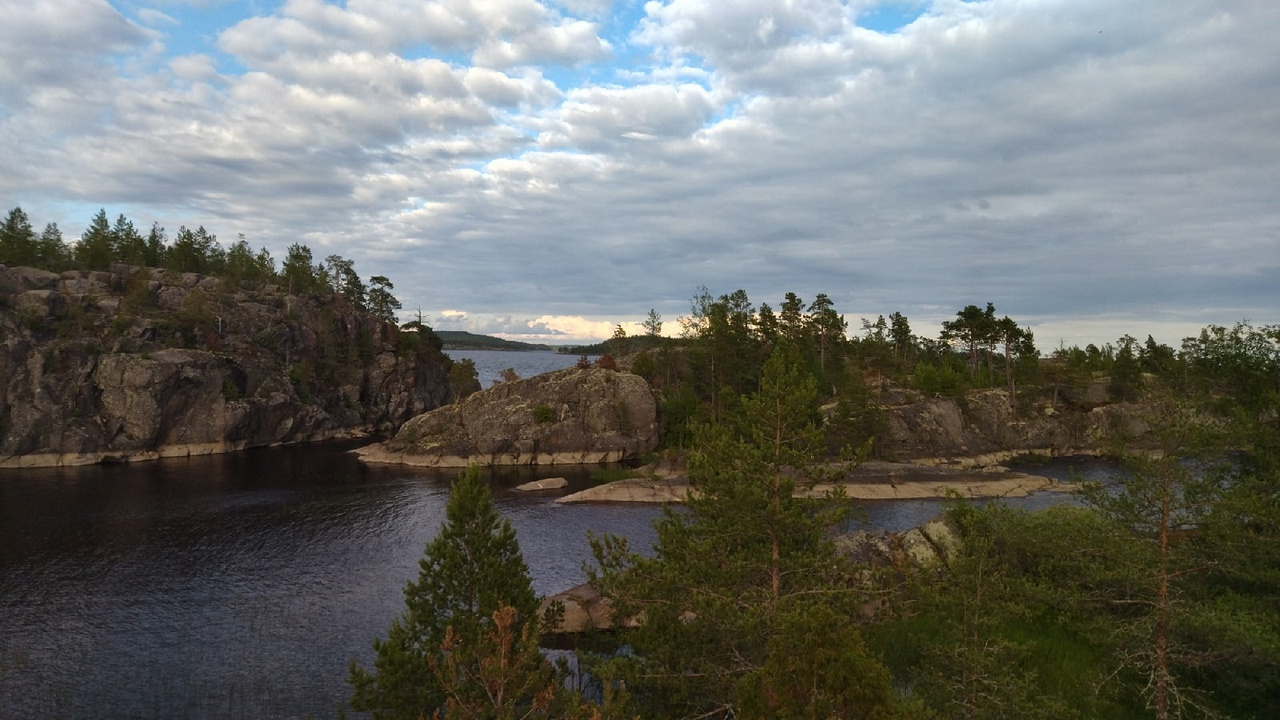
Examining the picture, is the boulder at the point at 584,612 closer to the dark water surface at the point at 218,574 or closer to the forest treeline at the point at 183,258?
the dark water surface at the point at 218,574

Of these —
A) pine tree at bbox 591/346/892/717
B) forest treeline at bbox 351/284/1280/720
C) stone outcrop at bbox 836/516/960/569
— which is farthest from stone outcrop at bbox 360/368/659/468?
pine tree at bbox 591/346/892/717

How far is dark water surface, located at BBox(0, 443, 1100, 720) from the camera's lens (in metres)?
28.2

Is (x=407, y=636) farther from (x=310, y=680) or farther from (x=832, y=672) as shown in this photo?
(x=832, y=672)

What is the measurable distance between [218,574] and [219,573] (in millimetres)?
195

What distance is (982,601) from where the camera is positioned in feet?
59.9

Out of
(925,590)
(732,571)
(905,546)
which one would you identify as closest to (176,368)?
(905,546)

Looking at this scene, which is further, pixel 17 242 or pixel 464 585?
pixel 17 242

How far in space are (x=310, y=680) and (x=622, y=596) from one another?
17072mm

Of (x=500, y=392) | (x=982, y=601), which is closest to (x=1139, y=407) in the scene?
(x=500, y=392)

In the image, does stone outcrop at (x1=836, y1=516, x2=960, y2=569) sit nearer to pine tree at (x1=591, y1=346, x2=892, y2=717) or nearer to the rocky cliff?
pine tree at (x1=591, y1=346, x2=892, y2=717)

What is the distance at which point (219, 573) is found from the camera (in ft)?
142

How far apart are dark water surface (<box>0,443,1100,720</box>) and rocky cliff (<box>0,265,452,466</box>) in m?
10.9

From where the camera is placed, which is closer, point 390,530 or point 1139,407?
point 390,530

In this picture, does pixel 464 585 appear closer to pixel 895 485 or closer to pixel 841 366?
pixel 895 485
